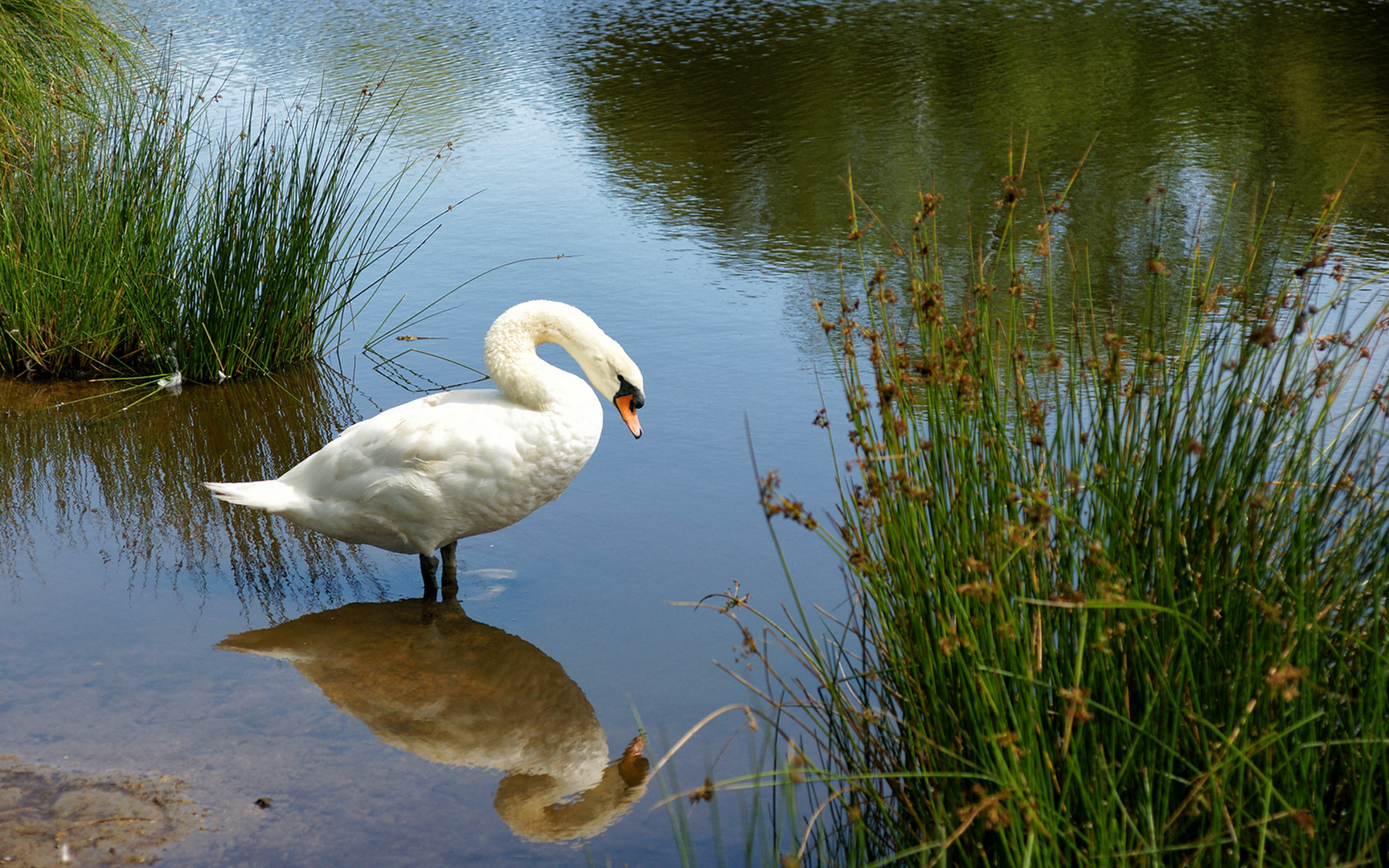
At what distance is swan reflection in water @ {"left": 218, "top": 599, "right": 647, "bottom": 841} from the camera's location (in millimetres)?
3021

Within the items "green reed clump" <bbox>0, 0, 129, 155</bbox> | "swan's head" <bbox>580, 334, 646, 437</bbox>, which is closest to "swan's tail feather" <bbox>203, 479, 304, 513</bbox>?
"swan's head" <bbox>580, 334, 646, 437</bbox>

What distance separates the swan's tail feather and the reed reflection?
319 mm

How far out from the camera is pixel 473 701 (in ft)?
11.3

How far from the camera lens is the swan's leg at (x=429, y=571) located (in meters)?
3.91

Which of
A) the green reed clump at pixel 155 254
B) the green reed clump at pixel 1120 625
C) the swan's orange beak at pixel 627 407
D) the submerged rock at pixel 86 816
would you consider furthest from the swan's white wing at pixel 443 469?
the green reed clump at pixel 155 254

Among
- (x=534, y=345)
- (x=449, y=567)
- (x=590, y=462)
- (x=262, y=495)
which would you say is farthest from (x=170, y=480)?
(x=534, y=345)

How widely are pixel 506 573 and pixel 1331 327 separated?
3704 mm

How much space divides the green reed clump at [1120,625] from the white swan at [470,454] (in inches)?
55.0

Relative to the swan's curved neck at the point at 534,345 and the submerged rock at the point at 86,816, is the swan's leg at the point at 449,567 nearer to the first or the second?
the swan's curved neck at the point at 534,345

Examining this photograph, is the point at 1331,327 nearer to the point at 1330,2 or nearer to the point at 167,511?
the point at 167,511

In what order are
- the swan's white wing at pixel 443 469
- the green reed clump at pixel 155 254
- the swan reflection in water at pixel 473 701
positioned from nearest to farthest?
the swan reflection in water at pixel 473 701
the swan's white wing at pixel 443 469
the green reed clump at pixel 155 254

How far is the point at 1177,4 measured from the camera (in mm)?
13641

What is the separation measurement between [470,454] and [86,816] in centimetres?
141

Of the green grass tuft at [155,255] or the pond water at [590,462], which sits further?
the green grass tuft at [155,255]
